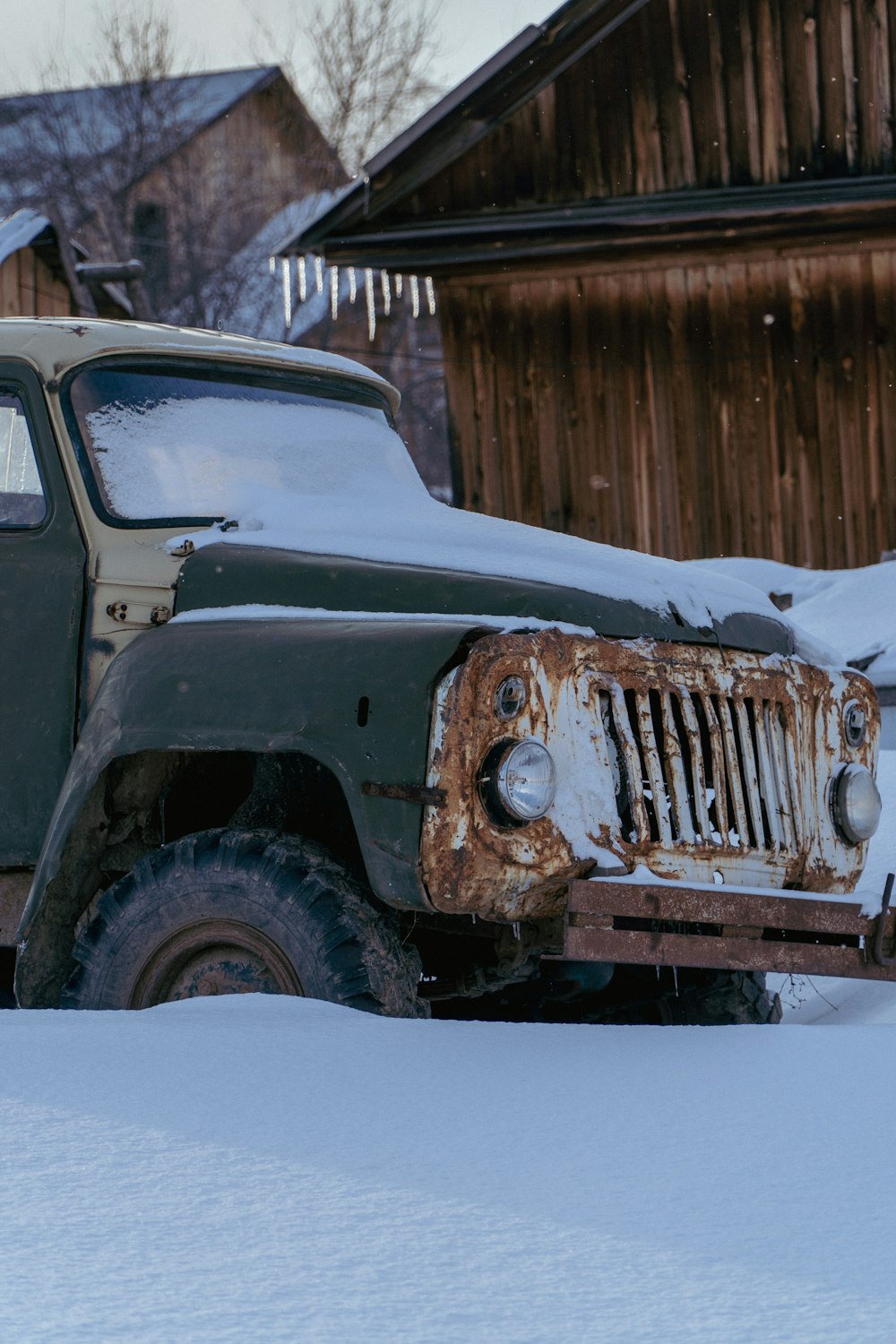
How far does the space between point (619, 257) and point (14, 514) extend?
8840mm

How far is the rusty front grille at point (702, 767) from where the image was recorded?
3859 mm

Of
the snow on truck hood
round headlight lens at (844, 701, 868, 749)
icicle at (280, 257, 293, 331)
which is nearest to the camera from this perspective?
the snow on truck hood

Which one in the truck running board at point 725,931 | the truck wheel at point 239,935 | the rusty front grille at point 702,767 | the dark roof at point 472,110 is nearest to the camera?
the truck running board at point 725,931

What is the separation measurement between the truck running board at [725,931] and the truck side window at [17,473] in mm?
1951

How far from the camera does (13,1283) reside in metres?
2.06

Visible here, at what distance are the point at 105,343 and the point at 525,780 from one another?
1.96 metres

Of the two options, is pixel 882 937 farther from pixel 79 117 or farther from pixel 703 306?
pixel 79 117

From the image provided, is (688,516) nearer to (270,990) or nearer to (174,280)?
(270,990)

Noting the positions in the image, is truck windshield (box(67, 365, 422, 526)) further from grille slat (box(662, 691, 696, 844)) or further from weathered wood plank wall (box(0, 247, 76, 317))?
weathered wood plank wall (box(0, 247, 76, 317))

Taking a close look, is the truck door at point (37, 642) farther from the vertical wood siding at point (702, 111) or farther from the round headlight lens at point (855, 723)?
the vertical wood siding at point (702, 111)

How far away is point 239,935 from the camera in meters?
3.88

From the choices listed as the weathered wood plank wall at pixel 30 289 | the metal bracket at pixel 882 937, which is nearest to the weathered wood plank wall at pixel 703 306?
the metal bracket at pixel 882 937

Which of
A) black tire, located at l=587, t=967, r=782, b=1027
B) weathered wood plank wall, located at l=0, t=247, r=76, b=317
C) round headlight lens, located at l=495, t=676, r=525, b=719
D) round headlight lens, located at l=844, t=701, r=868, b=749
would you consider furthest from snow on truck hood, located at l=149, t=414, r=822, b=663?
weathered wood plank wall, located at l=0, t=247, r=76, b=317

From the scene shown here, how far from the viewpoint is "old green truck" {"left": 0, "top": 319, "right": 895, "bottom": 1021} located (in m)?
3.63
